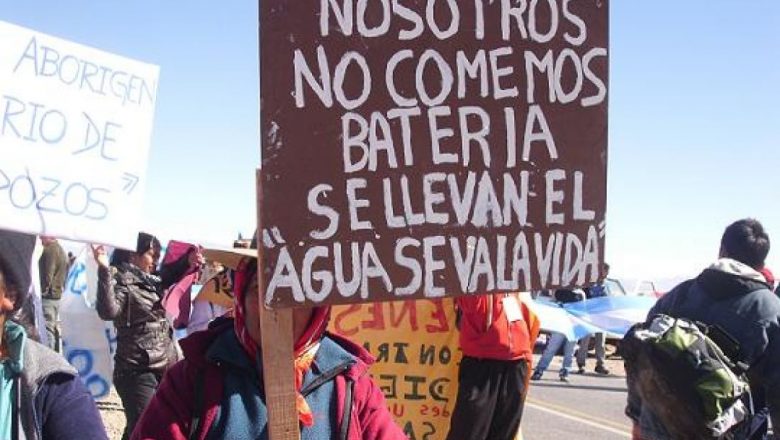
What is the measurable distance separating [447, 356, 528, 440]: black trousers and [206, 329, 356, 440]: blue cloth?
2526 mm

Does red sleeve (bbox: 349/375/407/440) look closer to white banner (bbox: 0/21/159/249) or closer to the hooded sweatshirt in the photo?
white banner (bbox: 0/21/159/249)

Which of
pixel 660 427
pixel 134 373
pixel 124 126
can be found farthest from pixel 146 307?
pixel 660 427

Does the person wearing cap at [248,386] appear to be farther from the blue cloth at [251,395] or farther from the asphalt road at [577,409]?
the asphalt road at [577,409]

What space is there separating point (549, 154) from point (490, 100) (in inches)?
8.4

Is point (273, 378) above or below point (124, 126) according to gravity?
below

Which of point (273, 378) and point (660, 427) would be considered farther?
point (660, 427)

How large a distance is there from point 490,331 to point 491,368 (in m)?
0.21

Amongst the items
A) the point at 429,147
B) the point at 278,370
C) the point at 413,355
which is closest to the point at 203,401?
the point at 278,370

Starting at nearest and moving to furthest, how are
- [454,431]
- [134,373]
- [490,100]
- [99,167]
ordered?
1. [490,100]
2. [99,167]
3. [454,431]
4. [134,373]

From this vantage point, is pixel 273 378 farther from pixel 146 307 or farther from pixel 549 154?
pixel 146 307

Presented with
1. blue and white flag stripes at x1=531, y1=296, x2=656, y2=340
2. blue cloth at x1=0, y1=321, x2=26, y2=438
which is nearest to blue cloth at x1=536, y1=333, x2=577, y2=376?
blue and white flag stripes at x1=531, y1=296, x2=656, y2=340

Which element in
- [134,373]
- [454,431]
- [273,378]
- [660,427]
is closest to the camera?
[273,378]

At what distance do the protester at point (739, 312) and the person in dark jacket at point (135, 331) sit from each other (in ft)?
10.5

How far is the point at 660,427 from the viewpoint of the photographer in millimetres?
4219
